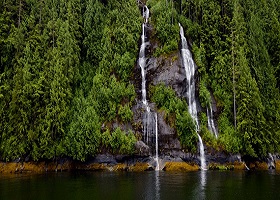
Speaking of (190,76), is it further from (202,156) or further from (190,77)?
(202,156)

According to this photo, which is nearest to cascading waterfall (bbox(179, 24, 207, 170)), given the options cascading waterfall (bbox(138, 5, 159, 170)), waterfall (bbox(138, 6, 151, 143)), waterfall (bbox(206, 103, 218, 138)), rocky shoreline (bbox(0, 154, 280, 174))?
waterfall (bbox(206, 103, 218, 138))

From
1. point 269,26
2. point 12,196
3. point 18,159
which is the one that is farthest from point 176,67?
point 12,196

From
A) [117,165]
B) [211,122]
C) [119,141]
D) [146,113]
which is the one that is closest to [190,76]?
[211,122]

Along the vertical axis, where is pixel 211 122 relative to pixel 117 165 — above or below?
above

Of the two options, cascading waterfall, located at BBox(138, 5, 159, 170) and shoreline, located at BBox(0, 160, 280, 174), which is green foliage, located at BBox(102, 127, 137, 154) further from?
cascading waterfall, located at BBox(138, 5, 159, 170)

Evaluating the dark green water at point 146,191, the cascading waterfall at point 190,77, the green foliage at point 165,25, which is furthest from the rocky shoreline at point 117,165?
the green foliage at point 165,25

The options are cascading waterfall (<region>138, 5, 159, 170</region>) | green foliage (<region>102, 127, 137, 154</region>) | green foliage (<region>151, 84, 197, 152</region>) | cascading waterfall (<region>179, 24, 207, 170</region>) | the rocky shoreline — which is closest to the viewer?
the rocky shoreline

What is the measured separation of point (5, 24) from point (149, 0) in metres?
23.7

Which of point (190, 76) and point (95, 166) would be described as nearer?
point (95, 166)

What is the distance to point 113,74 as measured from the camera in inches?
2004

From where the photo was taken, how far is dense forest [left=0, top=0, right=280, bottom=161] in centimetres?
4381

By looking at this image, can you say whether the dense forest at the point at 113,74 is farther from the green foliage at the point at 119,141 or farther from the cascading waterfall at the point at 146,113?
the cascading waterfall at the point at 146,113

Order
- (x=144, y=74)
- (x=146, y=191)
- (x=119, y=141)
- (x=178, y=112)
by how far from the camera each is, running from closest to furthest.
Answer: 1. (x=146, y=191)
2. (x=119, y=141)
3. (x=178, y=112)
4. (x=144, y=74)

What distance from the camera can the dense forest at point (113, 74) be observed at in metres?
43.8
